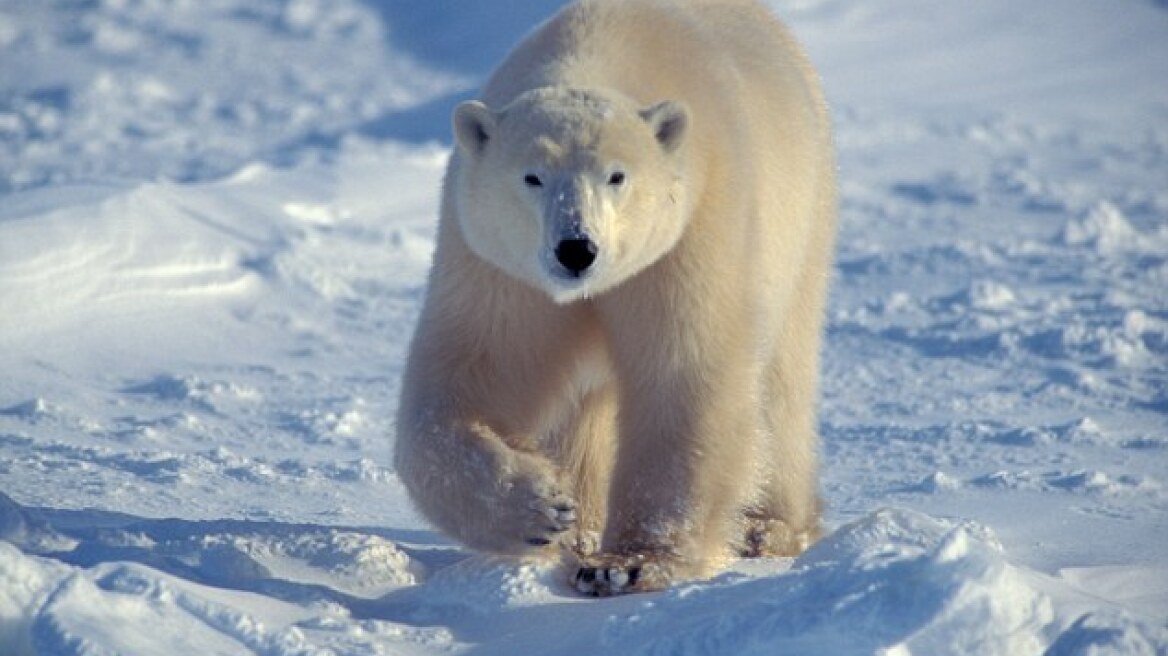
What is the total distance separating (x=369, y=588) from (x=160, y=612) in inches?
30.5

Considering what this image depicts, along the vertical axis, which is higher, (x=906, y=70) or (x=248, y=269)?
(x=906, y=70)

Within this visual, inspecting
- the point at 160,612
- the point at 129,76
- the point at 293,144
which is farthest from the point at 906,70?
the point at 160,612

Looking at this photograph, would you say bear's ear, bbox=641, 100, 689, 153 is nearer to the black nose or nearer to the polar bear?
the polar bear

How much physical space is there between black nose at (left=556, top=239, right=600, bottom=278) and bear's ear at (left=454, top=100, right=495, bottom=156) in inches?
16.6

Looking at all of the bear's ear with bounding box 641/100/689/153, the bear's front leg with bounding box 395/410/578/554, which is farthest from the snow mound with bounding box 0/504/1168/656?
the bear's ear with bounding box 641/100/689/153

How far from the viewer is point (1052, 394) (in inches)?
253

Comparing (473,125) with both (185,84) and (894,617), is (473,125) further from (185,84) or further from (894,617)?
(185,84)

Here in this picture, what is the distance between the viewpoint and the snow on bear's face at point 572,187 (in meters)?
3.28

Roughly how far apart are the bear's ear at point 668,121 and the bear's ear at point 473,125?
344 mm

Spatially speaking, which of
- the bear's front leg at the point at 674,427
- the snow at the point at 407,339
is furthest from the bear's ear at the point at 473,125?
the snow at the point at 407,339

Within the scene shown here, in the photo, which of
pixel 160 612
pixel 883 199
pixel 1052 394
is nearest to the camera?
pixel 160 612

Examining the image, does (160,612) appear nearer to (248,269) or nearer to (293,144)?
(248,269)

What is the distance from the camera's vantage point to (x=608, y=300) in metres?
3.68

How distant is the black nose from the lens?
3.22 metres
